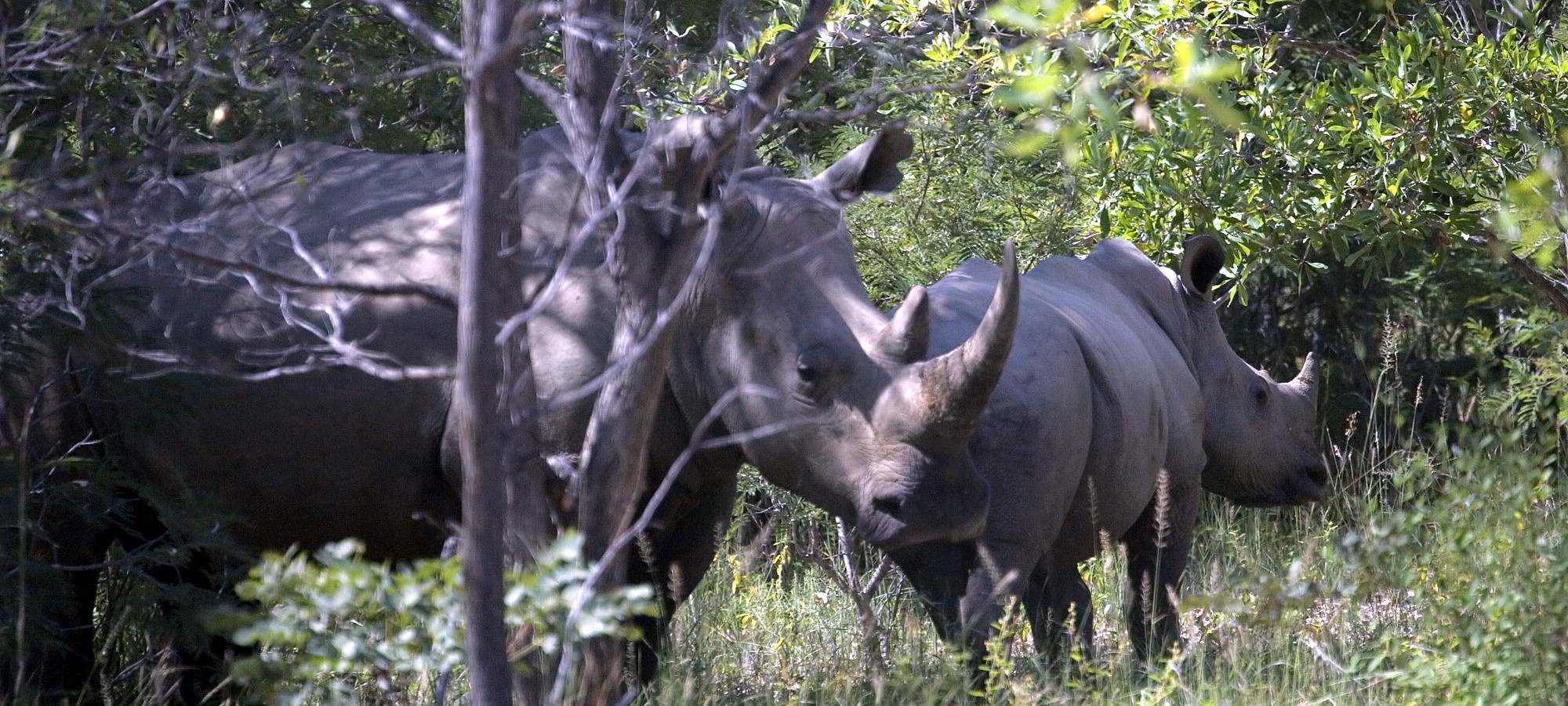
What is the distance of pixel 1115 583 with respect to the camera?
23.9 feet

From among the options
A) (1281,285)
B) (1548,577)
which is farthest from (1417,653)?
(1281,285)

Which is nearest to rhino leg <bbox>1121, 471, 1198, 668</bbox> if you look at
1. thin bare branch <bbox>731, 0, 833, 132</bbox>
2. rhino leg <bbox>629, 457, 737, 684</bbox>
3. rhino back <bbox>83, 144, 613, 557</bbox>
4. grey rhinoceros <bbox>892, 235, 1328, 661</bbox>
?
grey rhinoceros <bbox>892, 235, 1328, 661</bbox>

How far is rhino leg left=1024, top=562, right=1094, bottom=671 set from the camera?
5570 mm

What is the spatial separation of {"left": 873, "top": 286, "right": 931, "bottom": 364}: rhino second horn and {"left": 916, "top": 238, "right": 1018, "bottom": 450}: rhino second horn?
13 centimetres

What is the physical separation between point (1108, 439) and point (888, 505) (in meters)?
1.12

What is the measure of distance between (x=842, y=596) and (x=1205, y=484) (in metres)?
1.51

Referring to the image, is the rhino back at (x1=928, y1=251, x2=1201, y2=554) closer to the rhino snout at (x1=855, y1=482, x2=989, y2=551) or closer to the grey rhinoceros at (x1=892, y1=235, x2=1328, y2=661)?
the grey rhinoceros at (x1=892, y1=235, x2=1328, y2=661)

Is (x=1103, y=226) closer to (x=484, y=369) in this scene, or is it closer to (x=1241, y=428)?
(x=1241, y=428)

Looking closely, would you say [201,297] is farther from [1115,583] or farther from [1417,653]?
[1115,583]

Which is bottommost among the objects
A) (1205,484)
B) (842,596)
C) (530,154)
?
(842,596)

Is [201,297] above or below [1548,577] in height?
above

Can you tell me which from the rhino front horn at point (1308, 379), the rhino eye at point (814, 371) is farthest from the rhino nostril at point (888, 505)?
the rhino front horn at point (1308, 379)

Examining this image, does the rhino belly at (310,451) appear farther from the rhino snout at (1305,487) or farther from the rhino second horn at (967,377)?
the rhino snout at (1305,487)

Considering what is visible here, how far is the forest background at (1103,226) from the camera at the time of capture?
3424 mm
